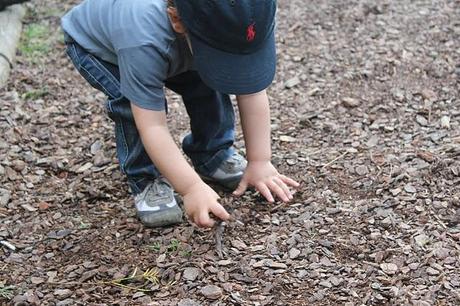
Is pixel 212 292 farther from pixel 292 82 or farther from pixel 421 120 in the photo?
pixel 292 82

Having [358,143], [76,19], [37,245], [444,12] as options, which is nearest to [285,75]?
[358,143]

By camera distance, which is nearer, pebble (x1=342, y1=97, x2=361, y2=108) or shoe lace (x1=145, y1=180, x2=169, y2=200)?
shoe lace (x1=145, y1=180, x2=169, y2=200)

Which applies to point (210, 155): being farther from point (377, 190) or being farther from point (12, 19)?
point (12, 19)

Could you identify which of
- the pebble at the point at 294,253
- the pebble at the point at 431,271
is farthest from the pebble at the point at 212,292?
the pebble at the point at 431,271

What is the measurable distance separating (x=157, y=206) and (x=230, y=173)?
334mm

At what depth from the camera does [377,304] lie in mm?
2191

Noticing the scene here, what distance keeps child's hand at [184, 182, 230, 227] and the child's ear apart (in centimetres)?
45

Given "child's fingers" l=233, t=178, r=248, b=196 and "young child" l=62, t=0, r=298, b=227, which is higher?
"young child" l=62, t=0, r=298, b=227

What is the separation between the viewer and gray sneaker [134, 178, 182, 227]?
8.63ft

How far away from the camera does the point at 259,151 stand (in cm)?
256

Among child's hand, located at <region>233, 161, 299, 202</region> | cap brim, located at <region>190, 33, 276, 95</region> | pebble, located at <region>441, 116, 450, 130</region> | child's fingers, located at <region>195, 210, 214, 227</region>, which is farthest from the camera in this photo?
pebble, located at <region>441, 116, 450, 130</region>

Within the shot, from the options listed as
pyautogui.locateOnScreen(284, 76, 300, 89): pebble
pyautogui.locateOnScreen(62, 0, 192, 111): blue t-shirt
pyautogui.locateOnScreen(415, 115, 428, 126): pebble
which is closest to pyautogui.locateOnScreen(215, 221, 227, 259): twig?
pyautogui.locateOnScreen(62, 0, 192, 111): blue t-shirt

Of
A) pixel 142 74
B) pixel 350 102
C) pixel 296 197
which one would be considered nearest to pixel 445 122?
pixel 350 102

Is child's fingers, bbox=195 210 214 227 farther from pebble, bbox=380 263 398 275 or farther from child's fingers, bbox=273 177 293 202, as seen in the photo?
pebble, bbox=380 263 398 275
